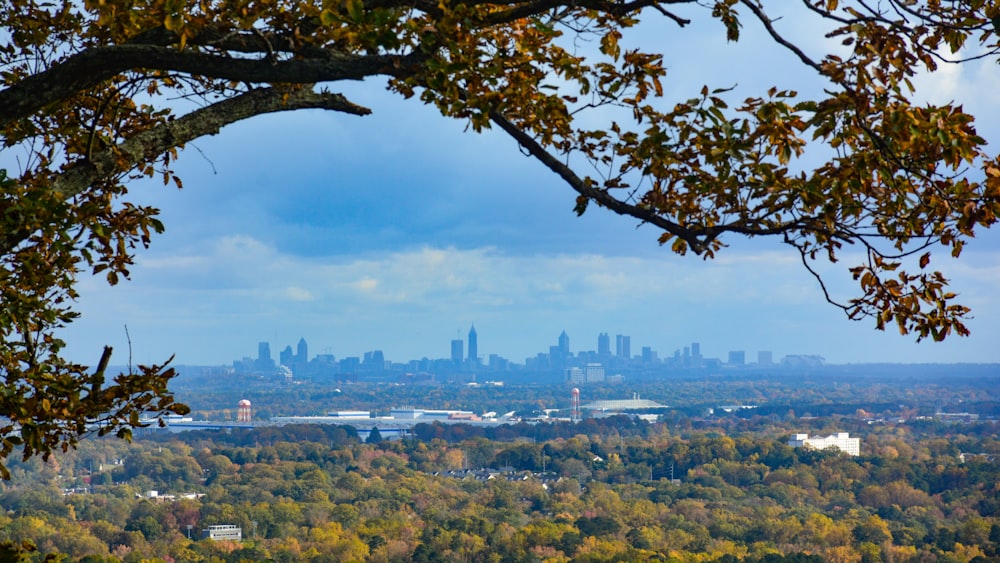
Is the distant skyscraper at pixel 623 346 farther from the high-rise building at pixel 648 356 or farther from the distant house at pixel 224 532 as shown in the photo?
the distant house at pixel 224 532

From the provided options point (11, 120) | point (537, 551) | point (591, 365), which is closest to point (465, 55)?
point (11, 120)

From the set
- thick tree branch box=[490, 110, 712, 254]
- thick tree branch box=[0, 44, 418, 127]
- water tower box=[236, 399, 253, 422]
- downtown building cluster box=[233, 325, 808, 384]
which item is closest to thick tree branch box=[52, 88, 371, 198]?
thick tree branch box=[0, 44, 418, 127]

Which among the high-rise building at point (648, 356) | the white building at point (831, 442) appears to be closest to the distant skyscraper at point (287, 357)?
the high-rise building at point (648, 356)

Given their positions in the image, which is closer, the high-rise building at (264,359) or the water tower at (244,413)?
the water tower at (244,413)

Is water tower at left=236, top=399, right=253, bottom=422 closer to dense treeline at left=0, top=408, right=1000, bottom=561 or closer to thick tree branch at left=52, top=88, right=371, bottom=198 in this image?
dense treeline at left=0, top=408, right=1000, bottom=561

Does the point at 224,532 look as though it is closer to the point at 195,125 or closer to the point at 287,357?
the point at 195,125

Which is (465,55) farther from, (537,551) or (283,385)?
(283,385)
